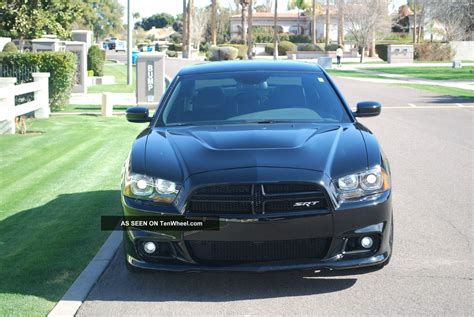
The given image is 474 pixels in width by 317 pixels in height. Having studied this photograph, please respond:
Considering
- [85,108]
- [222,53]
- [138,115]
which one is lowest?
[85,108]

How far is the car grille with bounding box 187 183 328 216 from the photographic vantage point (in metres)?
5.66

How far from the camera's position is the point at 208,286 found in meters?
6.17

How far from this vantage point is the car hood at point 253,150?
19.3 feet

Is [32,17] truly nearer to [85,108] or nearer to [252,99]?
[85,108]

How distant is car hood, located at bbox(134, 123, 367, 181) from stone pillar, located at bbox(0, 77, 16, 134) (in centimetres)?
1027

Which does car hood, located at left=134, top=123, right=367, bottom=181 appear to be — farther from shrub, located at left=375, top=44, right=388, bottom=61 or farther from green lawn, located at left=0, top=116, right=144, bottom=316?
shrub, located at left=375, top=44, right=388, bottom=61

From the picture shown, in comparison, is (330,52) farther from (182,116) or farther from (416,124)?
(182,116)

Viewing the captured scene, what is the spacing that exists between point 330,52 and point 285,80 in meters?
78.8

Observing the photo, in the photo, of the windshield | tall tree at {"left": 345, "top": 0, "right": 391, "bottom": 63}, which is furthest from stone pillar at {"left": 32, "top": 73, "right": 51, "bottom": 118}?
tall tree at {"left": 345, "top": 0, "right": 391, "bottom": 63}

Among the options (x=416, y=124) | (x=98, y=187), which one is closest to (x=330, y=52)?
(x=416, y=124)

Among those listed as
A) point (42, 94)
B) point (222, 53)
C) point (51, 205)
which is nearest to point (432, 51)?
point (222, 53)

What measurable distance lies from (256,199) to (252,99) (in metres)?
2.12

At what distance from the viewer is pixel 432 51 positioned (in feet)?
239

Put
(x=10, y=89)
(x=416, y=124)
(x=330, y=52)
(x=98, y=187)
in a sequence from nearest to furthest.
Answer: (x=98, y=187), (x=10, y=89), (x=416, y=124), (x=330, y=52)
